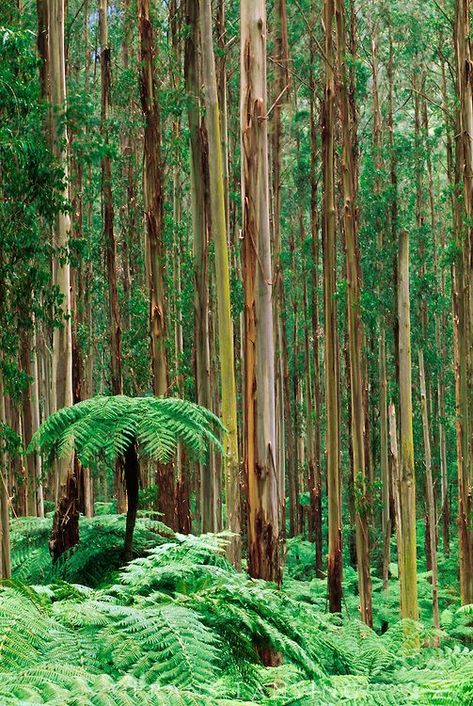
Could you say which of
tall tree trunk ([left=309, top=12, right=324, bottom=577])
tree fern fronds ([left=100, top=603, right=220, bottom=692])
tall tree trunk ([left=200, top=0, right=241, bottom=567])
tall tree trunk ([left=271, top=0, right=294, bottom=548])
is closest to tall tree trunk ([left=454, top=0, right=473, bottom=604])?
tall tree trunk ([left=271, top=0, right=294, bottom=548])

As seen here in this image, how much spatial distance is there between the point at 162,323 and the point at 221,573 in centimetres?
830

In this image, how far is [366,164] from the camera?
75.4 feet

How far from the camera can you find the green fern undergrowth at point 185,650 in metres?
1.93

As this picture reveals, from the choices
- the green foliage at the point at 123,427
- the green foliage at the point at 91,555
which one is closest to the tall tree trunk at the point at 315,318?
the green foliage at the point at 91,555

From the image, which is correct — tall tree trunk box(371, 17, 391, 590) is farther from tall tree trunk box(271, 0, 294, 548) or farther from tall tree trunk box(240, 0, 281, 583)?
tall tree trunk box(240, 0, 281, 583)

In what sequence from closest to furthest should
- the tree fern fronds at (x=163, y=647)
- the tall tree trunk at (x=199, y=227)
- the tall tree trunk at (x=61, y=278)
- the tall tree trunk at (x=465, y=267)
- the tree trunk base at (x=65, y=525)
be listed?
1. the tree fern fronds at (x=163, y=647)
2. the tree trunk base at (x=65, y=525)
3. the tall tree trunk at (x=61, y=278)
4. the tall tree trunk at (x=199, y=227)
5. the tall tree trunk at (x=465, y=267)

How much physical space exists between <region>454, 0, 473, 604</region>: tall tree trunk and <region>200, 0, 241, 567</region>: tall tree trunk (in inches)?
216

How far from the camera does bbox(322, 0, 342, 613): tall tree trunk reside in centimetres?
1225

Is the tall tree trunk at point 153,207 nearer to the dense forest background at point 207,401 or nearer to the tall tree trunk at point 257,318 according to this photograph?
the dense forest background at point 207,401

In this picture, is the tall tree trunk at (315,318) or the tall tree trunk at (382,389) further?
the tall tree trunk at (315,318)

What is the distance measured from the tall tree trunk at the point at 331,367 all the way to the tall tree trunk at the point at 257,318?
18.0ft

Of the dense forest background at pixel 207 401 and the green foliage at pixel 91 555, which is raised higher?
the dense forest background at pixel 207 401

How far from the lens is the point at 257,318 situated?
22.1 feet

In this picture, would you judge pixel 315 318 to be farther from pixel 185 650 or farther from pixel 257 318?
pixel 185 650
